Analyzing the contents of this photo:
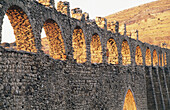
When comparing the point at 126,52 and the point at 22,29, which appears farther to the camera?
the point at 126,52

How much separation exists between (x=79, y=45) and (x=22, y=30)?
4.93 m

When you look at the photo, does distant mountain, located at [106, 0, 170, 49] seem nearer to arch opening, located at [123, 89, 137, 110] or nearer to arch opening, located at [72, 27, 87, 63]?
arch opening, located at [123, 89, 137, 110]

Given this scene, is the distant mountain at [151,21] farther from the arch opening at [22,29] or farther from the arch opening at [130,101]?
the arch opening at [22,29]

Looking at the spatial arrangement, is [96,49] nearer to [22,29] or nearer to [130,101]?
[130,101]

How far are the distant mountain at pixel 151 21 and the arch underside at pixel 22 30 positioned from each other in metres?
41.6

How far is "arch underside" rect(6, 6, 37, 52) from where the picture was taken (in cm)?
1095

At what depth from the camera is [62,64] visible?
13.1 metres

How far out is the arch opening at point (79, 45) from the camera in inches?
609

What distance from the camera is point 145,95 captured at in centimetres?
2486

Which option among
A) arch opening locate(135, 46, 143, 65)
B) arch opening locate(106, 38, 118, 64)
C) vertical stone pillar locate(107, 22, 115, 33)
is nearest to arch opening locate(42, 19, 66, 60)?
arch opening locate(106, 38, 118, 64)

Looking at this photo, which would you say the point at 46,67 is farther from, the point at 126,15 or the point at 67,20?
the point at 126,15

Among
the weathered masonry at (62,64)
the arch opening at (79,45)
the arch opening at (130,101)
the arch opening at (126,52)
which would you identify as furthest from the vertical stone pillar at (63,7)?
the arch opening at (130,101)

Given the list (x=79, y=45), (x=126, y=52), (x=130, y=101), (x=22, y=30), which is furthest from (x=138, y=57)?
(x=22, y=30)

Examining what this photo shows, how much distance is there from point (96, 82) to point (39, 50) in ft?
18.8
